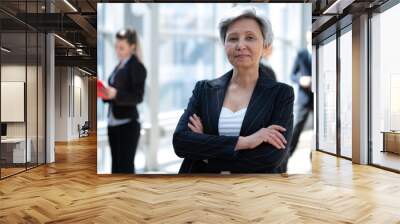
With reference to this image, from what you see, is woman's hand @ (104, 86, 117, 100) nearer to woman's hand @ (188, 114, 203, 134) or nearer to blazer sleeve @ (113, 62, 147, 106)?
blazer sleeve @ (113, 62, 147, 106)

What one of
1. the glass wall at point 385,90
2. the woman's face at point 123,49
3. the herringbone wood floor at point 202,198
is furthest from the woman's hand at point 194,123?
the glass wall at point 385,90

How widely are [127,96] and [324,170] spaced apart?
382 cm

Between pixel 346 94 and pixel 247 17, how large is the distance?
4.52m

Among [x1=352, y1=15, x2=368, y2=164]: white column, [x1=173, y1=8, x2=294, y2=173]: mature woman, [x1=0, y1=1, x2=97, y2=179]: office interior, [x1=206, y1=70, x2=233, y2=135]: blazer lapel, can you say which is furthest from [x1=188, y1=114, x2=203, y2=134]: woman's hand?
[x1=352, y1=15, x2=368, y2=164]: white column

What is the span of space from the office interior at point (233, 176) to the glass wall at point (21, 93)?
0.06ft

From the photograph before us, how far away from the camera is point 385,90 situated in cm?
772

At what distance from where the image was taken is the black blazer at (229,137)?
606 cm

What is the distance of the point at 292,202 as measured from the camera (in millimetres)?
4844

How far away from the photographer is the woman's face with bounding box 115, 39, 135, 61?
6.34m

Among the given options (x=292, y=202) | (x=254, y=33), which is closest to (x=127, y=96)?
(x=254, y=33)

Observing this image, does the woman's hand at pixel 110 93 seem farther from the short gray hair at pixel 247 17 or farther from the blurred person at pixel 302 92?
the blurred person at pixel 302 92

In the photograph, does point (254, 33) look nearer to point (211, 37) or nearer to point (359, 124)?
point (211, 37)

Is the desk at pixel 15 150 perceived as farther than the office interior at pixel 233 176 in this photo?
Yes

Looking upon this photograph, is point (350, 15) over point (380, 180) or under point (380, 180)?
over
